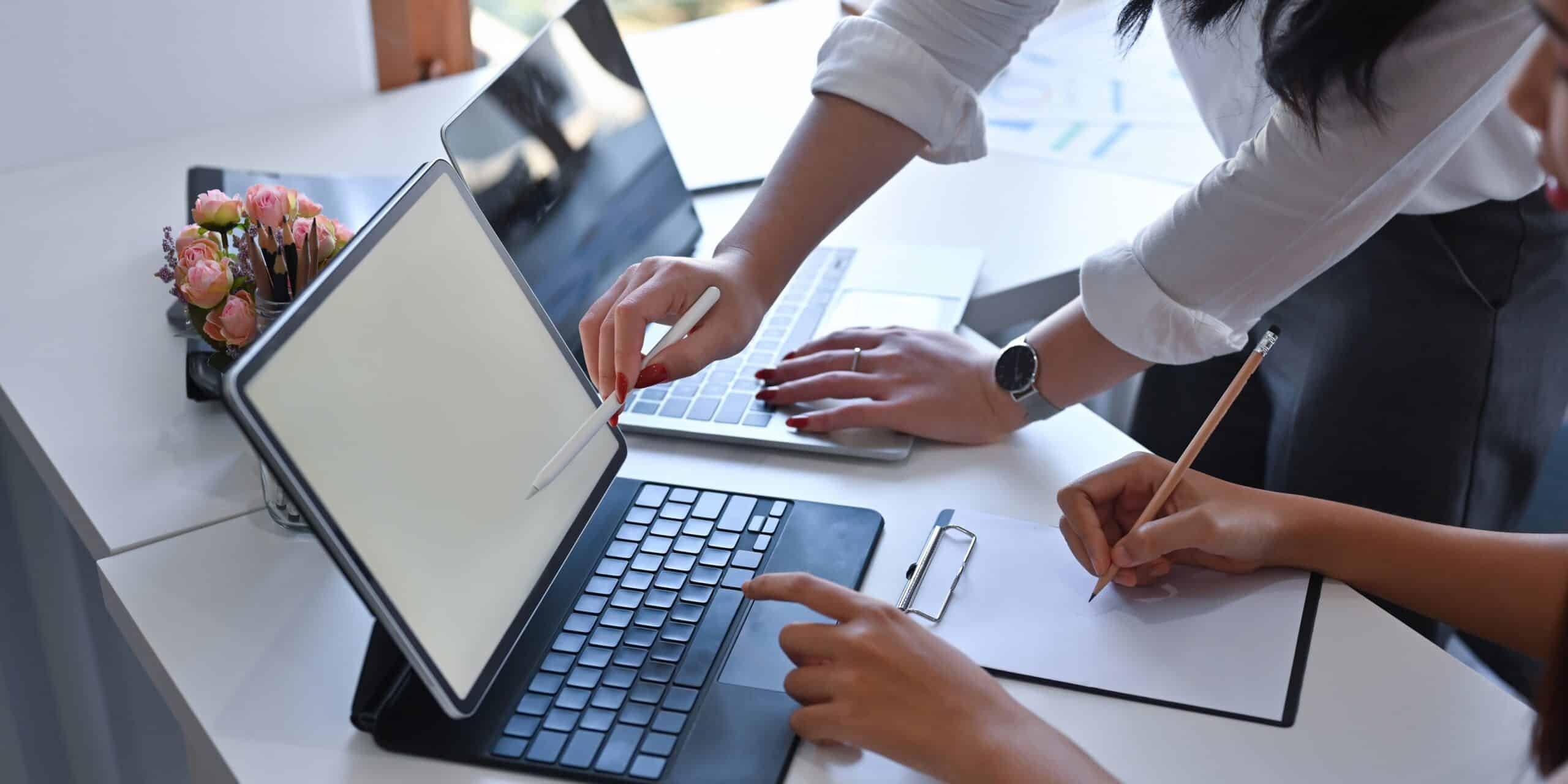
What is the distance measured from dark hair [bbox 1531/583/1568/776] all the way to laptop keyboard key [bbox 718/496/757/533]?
1.54 feet

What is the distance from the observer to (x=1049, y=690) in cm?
71

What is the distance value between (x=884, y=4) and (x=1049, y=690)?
616mm

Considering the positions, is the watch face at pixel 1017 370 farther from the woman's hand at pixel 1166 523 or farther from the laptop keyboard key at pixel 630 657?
the laptop keyboard key at pixel 630 657

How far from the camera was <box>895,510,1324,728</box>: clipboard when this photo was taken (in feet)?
2.29

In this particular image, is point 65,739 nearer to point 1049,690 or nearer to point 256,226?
point 256,226

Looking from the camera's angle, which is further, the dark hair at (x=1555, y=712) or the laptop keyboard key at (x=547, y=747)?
the laptop keyboard key at (x=547, y=747)

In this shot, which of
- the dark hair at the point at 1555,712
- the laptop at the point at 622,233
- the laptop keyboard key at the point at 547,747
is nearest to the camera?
the dark hair at the point at 1555,712

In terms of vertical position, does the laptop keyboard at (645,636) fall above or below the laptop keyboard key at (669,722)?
below

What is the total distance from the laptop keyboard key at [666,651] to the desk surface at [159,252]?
35 centimetres

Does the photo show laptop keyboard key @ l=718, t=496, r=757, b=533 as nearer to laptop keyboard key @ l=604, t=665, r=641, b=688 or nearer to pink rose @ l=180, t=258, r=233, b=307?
laptop keyboard key @ l=604, t=665, r=641, b=688

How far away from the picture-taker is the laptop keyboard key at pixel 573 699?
68 centimetres

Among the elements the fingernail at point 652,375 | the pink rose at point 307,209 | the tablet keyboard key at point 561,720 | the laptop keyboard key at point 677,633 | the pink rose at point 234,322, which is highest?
the pink rose at point 307,209

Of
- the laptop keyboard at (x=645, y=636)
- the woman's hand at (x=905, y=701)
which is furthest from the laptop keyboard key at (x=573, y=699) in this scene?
the woman's hand at (x=905, y=701)

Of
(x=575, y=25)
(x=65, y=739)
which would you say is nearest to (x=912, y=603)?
(x=575, y=25)
